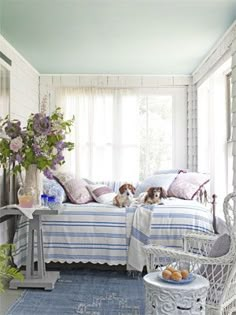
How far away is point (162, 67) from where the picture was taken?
5.90m

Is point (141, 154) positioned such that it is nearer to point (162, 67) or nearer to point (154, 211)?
point (162, 67)

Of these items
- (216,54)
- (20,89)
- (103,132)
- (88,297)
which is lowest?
(88,297)

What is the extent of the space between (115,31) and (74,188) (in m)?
1.83

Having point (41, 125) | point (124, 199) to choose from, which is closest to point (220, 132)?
point (124, 199)

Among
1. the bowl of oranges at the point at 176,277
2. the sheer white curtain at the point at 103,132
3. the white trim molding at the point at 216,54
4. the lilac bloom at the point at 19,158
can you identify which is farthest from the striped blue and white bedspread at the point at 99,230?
the sheer white curtain at the point at 103,132

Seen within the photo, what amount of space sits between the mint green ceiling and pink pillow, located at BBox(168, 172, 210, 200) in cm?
151

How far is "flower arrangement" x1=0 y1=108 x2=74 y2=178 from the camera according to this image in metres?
4.02

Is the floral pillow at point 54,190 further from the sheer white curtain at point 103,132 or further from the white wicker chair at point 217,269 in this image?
the white wicker chair at point 217,269

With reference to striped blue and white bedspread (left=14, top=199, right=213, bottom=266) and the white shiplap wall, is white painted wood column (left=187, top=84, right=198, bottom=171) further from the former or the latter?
the white shiplap wall

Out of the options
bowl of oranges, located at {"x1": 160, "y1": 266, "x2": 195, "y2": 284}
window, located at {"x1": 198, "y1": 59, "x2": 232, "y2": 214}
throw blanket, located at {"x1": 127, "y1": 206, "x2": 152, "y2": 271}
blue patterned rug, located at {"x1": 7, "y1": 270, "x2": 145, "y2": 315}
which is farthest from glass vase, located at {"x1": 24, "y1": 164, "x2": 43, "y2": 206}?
window, located at {"x1": 198, "y1": 59, "x2": 232, "y2": 214}

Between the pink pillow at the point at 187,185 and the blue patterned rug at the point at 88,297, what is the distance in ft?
4.22

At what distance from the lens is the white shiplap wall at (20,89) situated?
4.67 meters

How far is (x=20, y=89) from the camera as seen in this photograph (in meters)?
5.48

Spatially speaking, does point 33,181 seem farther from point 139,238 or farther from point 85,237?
point 139,238
